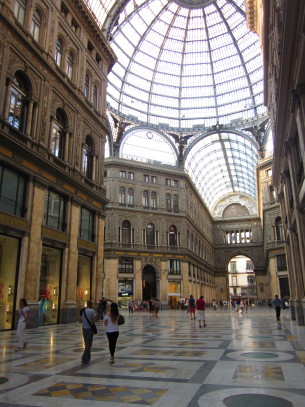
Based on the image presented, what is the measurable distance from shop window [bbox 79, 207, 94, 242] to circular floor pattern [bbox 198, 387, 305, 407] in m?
18.4

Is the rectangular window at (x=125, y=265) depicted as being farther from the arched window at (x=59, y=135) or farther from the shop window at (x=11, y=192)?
the shop window at (x=11, y=192)

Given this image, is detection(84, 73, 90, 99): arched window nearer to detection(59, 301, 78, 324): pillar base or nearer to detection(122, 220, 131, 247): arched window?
detection(59, 301, 78, 324): pillar base

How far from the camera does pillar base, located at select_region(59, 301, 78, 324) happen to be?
19641 mm

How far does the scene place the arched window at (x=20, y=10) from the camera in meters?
17.8

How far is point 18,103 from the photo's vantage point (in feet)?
57.2

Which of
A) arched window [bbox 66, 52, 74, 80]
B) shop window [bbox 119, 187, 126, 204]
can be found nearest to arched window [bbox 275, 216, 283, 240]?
shop window [bbox 119, 187, 126, 204]

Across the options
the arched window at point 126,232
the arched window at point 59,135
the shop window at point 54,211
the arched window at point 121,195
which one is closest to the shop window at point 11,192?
the shop window at point 54,211

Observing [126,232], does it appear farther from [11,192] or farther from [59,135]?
[11,192]

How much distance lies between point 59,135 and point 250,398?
19280 millimetres

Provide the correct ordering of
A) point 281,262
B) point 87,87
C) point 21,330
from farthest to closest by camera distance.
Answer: point 281,262 < point 87,87 < point 21,330

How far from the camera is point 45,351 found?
381 inches

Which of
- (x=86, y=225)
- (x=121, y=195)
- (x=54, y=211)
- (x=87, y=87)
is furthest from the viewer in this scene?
(x=121, y=195)

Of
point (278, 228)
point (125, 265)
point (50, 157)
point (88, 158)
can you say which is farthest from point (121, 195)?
point (50, 157)

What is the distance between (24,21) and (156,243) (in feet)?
118
